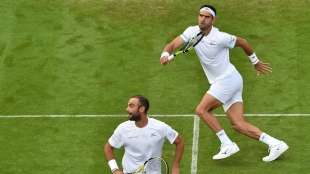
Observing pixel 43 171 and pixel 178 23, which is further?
pixel 178 23

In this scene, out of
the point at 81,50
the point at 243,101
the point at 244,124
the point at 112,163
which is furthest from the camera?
the point at 81,50

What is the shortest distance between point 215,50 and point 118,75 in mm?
3965

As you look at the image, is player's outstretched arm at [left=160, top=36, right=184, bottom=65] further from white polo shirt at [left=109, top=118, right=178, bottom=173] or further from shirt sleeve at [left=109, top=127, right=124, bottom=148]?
shirt sleeve at [left=109, top=127, right=124, bottom=148]

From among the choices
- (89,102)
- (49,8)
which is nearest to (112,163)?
(89,102)

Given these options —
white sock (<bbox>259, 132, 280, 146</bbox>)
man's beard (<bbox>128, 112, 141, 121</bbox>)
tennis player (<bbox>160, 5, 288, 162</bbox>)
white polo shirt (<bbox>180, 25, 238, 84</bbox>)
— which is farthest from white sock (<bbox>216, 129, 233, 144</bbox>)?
man's beard (<bbox>128, 112, 141, 121</bbox>)

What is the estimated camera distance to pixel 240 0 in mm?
25281

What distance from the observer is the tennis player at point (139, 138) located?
16.6 metres

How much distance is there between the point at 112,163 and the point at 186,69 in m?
6.62

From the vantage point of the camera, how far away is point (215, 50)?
64.0ft

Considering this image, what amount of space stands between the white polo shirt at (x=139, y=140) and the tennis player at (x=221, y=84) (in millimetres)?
2710

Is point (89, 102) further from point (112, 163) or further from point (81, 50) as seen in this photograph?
point (112, 163)

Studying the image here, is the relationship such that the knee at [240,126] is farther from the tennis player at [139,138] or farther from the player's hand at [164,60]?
the tennis player at [139,138]

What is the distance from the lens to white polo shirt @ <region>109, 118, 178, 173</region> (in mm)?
16719

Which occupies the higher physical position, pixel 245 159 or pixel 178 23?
pixel 178 23
